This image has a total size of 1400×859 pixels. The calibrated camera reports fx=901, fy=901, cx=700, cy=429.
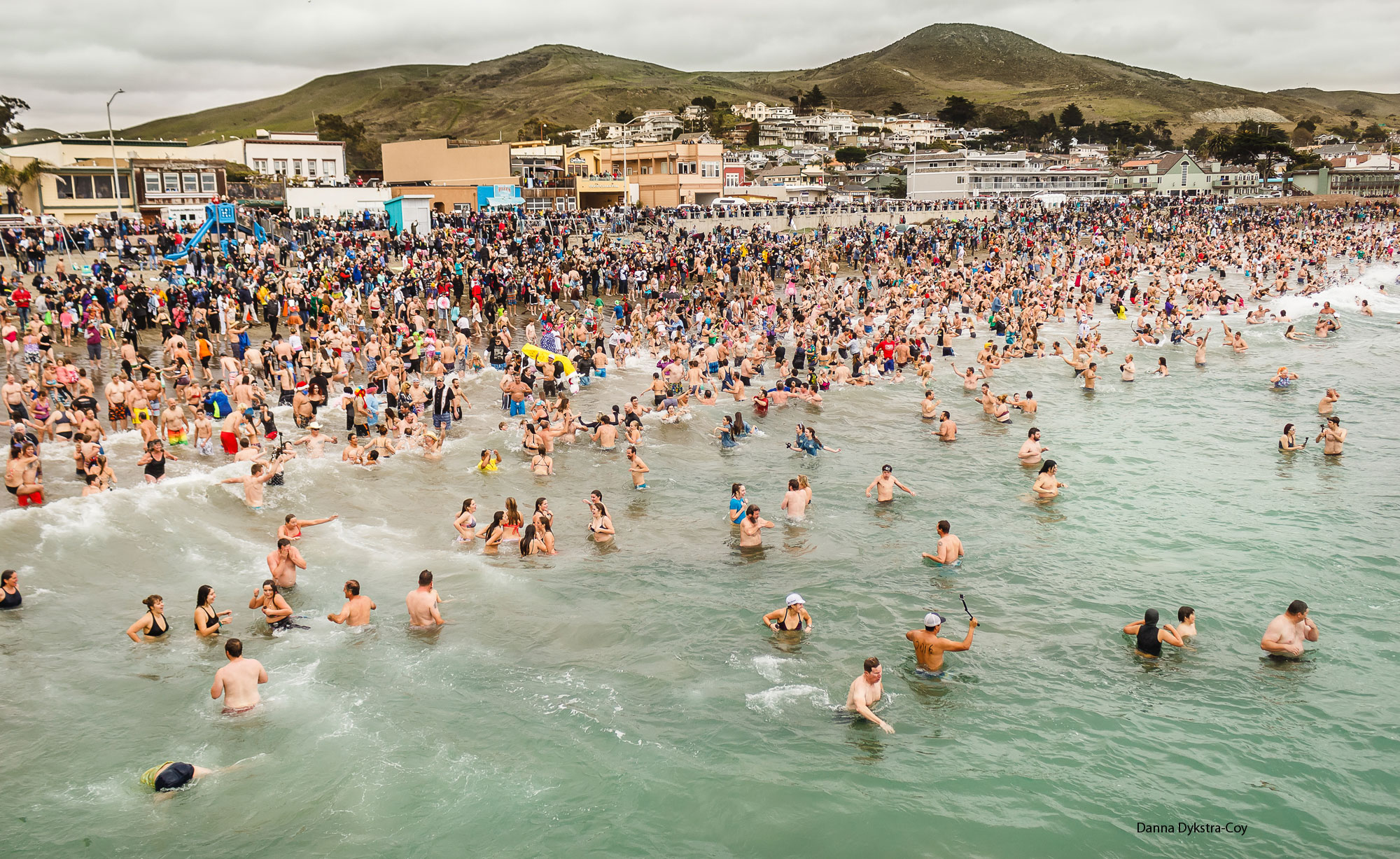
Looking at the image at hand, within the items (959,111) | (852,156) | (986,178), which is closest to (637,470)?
(986,178)

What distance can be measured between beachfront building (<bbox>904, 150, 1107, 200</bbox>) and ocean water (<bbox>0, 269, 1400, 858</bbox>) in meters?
66.3

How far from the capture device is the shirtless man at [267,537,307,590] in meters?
10.5

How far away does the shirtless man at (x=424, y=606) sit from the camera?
9922 mm

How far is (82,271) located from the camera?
82.9 feet

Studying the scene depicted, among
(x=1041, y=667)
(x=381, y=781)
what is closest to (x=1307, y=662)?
(x=1041, y=667)

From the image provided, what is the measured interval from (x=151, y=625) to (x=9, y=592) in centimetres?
174

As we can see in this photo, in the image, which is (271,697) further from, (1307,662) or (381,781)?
(1307,662)

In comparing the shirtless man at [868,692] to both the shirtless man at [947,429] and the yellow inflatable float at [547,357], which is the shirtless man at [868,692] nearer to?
the shirtless man at [947,429]

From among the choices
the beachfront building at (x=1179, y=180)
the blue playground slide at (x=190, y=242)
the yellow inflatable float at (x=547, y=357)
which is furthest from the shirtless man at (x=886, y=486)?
the beachfront building at (x=1179, y=180)

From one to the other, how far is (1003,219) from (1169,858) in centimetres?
5698

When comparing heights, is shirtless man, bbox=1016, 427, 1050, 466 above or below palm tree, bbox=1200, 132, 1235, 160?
below

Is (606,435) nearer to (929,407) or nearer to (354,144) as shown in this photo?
(929,407)

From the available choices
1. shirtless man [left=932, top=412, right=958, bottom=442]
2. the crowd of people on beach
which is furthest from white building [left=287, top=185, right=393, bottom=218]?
shirtless man [left=932, top=412, right=958, bottom=442]

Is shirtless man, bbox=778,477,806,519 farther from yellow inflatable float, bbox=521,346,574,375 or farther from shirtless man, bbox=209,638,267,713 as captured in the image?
yellow inflatable float, bbox=521,346,574,375
